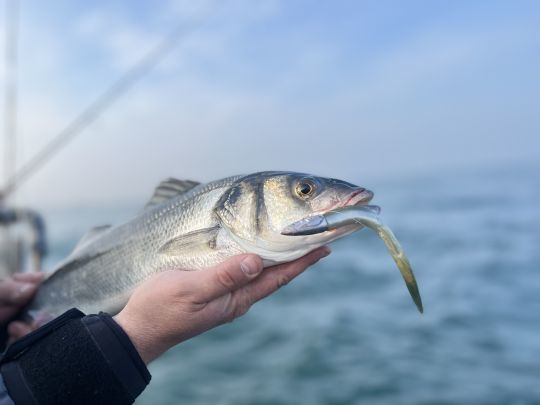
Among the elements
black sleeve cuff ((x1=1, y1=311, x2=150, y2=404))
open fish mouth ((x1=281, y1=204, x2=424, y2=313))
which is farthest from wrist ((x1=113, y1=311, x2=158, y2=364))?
open fish mouth ((x1=281, y1=204, x2=424, y2=313))

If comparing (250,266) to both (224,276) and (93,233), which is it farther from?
(93,233)

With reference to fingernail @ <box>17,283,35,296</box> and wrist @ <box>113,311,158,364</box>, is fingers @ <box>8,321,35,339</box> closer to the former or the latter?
fingernail @ <box>17,283,35,296</box>

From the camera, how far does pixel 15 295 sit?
407cm

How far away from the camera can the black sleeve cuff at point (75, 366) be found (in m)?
2.15

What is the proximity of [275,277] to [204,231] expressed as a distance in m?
0.51

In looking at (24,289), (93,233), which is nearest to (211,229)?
(93,233)

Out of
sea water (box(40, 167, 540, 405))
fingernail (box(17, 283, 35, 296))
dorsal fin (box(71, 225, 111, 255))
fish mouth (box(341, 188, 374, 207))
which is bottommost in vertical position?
sea water (box(40, 167, 540, 405))

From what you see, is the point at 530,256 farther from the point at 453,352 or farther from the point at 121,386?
the point at 121,386

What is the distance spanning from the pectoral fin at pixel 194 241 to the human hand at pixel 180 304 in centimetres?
33

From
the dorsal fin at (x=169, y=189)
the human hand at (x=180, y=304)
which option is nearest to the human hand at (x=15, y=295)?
the dorsal fin at (x=169, y=189)

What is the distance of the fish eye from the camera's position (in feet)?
9.39

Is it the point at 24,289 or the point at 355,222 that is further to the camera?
the point at 24,289

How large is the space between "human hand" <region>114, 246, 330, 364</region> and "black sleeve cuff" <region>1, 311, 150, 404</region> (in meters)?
0.19

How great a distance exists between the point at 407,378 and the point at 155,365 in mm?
4883
